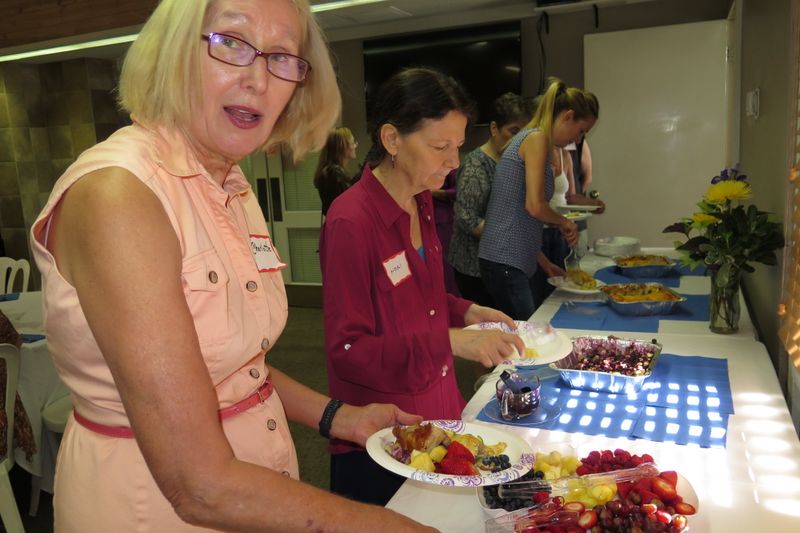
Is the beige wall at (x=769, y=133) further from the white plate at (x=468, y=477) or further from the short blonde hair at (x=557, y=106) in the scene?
the white plate at (x=468, y=477)

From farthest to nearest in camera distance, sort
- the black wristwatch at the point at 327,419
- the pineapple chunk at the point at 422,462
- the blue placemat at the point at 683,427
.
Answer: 1. the blue placemat at the point at 683,427
2. the black wristwatch at the point at 327,419
3. the pineapple chunk at the point at 422,462

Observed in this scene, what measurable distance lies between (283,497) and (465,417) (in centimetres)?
84

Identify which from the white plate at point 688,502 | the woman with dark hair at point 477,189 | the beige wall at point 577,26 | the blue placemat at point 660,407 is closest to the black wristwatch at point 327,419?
the white plate at point 688,502

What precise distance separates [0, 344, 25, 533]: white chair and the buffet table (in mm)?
1518

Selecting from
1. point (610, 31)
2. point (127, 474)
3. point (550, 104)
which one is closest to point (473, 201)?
point (550, 104)

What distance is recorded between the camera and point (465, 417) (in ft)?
4.89

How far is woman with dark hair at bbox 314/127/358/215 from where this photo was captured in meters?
4.70

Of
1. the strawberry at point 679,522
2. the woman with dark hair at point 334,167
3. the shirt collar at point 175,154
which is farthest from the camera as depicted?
the woman with dark hair at point 334,167

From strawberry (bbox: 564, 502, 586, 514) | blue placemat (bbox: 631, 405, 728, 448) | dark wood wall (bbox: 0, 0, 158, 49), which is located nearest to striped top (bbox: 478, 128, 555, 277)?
blue placemat (bbox: 631, 405, 728, 448)

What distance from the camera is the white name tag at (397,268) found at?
4.83 feet

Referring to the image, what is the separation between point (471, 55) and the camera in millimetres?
5031

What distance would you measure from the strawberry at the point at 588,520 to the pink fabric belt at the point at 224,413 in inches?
19.8

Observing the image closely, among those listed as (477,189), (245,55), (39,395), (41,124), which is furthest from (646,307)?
(41,124)

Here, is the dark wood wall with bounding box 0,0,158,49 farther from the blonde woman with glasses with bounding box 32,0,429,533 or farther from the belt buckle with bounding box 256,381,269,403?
the belt buckle with bounding box 256,381,269,403
